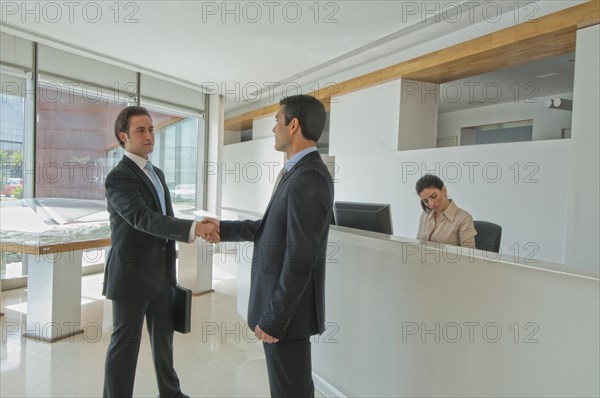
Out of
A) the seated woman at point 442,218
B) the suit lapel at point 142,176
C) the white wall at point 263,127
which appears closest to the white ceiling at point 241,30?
the seated woman at point 442,218

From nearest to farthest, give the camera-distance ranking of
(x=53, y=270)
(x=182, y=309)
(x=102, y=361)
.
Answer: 1. (x=182, y=309)
2. (x=102, y=361)
3. (x=53, y=270)

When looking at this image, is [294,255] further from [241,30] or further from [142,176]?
[241,30]

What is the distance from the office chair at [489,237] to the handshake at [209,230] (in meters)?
2.11

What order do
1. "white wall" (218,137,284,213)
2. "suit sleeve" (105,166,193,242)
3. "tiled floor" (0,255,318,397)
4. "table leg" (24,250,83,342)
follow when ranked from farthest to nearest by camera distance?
"white wall" (218,137,284,213)
"table leg" (24,250,83,342)
"tiled floor" (0,255,318,397)
"suit sleeve" (105,166,193,242)

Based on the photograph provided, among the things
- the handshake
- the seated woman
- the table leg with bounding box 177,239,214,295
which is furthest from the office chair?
the table leg with bounding box 177,239,214,295

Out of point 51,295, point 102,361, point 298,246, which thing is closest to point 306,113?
point 298,246

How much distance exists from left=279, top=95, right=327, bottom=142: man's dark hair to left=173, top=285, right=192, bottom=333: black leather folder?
3.81ft

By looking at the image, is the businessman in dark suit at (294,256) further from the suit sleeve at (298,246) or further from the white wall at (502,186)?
the white wall at (502,186)

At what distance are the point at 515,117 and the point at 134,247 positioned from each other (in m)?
7.38

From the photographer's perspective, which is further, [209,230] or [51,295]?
[51,295]

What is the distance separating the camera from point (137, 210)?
1888 millimetres

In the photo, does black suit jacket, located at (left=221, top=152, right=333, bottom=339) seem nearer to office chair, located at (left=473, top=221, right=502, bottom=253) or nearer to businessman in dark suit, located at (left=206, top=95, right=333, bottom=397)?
businessman in dark suit, located at (left=206, top=95, right=333, bottom=397)

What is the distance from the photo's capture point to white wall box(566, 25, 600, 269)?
10.7 feet

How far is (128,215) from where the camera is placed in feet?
6.20
